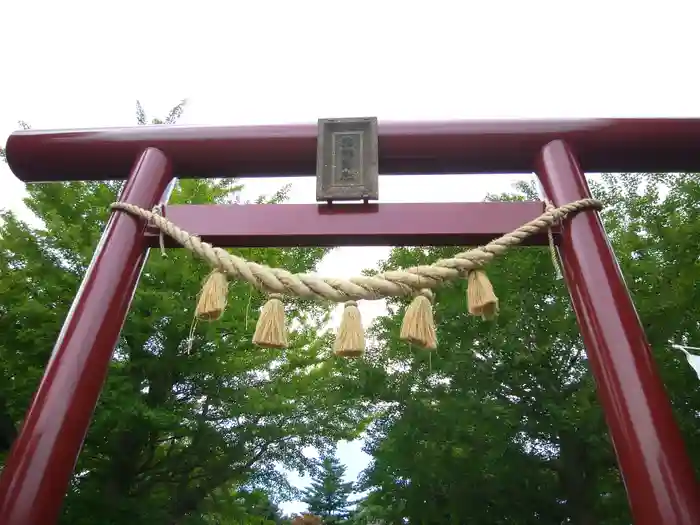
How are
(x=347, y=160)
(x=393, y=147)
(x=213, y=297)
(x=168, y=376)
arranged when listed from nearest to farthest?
1. (x=213, y=297)
2. (x=347, y=160)
3. (x=393, y=147)
4. (x=168, y=376)

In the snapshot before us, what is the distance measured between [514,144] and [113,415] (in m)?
4.30

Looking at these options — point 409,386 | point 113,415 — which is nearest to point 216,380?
point 113,415

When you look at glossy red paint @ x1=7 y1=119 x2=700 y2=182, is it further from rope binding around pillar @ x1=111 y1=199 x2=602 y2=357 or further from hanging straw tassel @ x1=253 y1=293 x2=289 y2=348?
hanging straw tassel @ x1=253 y1=293 x2=289 y2=348

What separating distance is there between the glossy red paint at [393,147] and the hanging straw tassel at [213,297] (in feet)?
2.26

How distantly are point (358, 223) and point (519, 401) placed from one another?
4.51 m

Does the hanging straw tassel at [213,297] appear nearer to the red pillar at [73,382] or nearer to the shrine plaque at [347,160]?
the red pillar at [73,382]

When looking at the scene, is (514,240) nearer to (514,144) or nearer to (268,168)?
(514,144)

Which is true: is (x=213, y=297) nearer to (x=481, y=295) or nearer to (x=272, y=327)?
(x=272, y=327)

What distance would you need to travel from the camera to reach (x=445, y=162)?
87.7 inches

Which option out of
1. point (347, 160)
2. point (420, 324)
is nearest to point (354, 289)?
point (420, 324)

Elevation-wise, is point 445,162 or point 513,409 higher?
point 513,409

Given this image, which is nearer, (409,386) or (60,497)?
(60,497)

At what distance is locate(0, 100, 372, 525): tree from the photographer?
482 centimetres

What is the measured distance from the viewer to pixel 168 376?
5676 millimetres
